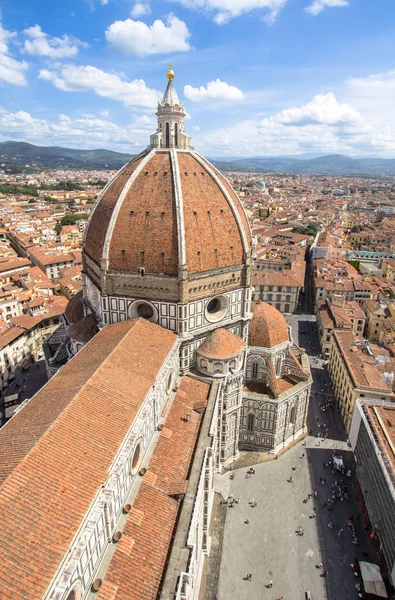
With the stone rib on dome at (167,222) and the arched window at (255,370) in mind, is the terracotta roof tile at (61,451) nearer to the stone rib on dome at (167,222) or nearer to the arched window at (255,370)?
the stone rib on dome at (167,222)

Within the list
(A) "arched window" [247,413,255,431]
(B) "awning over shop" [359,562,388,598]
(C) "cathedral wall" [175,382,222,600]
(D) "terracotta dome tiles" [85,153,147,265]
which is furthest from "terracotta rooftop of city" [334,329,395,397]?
(D) "terracotta dome tiles" [85,153,147,265]

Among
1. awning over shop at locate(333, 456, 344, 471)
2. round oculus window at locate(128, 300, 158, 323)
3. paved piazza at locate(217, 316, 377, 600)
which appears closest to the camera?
paved piazza at locate(217, 316, 377, 600)

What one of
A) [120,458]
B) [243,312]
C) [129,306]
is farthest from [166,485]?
[243,312]

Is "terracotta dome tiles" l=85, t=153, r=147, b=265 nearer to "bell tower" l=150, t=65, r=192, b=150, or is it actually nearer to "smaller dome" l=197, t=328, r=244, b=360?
"bell tower" l=150, t=65, r=192, b=150

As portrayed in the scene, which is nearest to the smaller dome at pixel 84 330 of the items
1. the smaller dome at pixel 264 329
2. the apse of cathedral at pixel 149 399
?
the apse of cathedral at pixel 149 399

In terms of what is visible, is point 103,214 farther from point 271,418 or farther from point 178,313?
point 271,418

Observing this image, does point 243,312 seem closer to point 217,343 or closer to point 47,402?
point 217,343

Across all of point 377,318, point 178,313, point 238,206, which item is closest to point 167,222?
point 178,313
